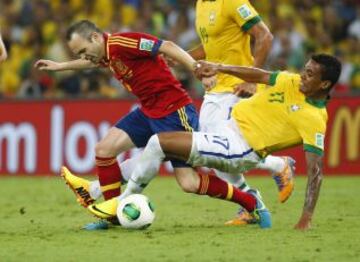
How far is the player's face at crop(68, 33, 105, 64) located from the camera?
9.10 m

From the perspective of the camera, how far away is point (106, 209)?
9141 mm

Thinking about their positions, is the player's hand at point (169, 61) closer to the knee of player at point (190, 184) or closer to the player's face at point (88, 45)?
the player's face at point (88, 45)

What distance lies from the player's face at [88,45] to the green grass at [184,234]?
1.57 m

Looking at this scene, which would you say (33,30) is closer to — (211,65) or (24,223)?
(24,223)

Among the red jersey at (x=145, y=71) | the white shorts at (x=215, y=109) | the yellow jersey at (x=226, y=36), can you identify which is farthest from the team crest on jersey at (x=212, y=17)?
the red jersey at (x=145, y=71)

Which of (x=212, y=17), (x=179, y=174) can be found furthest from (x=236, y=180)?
(x=212, y=17)

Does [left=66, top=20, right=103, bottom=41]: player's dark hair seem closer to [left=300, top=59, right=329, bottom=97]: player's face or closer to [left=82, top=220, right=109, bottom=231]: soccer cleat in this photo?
[left=82, top=220, right=109, bottom=231]: soccer cleat

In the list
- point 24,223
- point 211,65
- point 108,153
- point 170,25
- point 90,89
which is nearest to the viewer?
point 211,65

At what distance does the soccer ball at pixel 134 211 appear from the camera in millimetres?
9086

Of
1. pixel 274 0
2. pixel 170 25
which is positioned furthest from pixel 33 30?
pixel 274 0

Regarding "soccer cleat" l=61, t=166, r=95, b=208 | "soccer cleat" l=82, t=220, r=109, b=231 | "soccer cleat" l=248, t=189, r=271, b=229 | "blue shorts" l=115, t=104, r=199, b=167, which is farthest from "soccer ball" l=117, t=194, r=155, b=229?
"soccer cleat" l=248, t=189, r=271, b=229

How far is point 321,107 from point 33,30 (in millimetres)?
12094

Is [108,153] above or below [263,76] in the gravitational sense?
below

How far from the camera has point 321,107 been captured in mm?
8875
